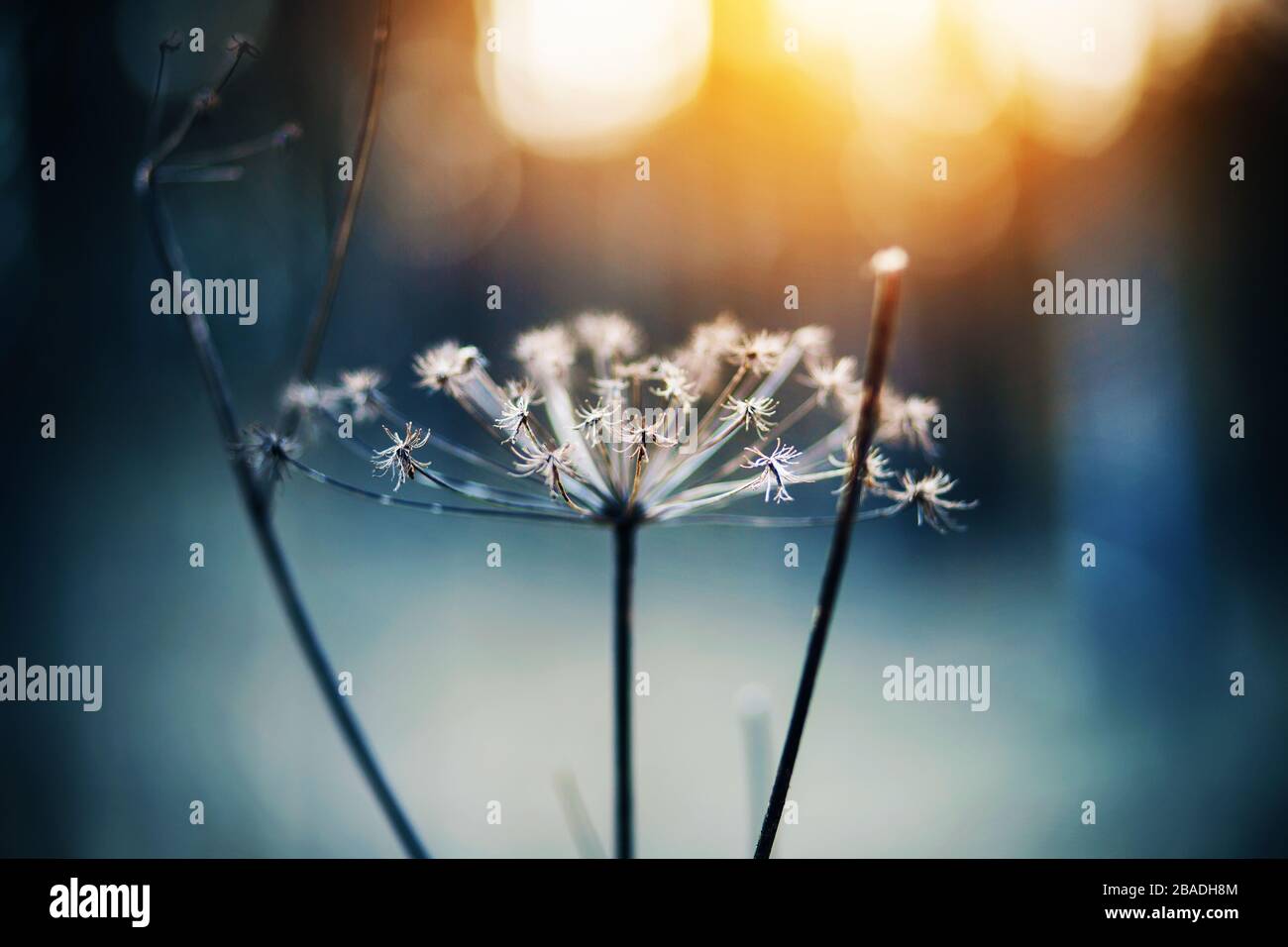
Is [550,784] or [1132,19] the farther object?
[550,784]

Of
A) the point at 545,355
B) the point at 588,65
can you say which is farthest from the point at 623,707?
the point at 588,65

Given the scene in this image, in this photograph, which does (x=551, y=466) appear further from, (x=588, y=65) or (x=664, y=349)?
(x=664, y=349)

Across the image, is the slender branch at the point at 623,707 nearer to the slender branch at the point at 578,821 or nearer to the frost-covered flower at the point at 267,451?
the slender branch at the point at 578,821

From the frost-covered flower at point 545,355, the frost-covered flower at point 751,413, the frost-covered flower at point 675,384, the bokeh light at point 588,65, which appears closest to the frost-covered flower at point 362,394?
the frost-covered flower at point 545,355

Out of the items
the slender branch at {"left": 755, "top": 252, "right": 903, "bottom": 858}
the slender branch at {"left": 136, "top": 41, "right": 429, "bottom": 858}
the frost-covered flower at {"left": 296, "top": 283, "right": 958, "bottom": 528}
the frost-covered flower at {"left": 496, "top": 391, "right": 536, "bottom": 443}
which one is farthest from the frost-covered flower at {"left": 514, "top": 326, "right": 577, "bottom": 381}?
the slender branch at {"left": 755, "top": 252, "right": 903, "bottom": 858}

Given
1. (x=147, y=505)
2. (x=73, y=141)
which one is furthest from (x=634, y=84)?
(x=147, y=505)

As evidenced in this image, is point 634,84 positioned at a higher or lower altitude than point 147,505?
higher

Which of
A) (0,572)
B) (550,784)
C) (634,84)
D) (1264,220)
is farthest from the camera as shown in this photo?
(550,784)
